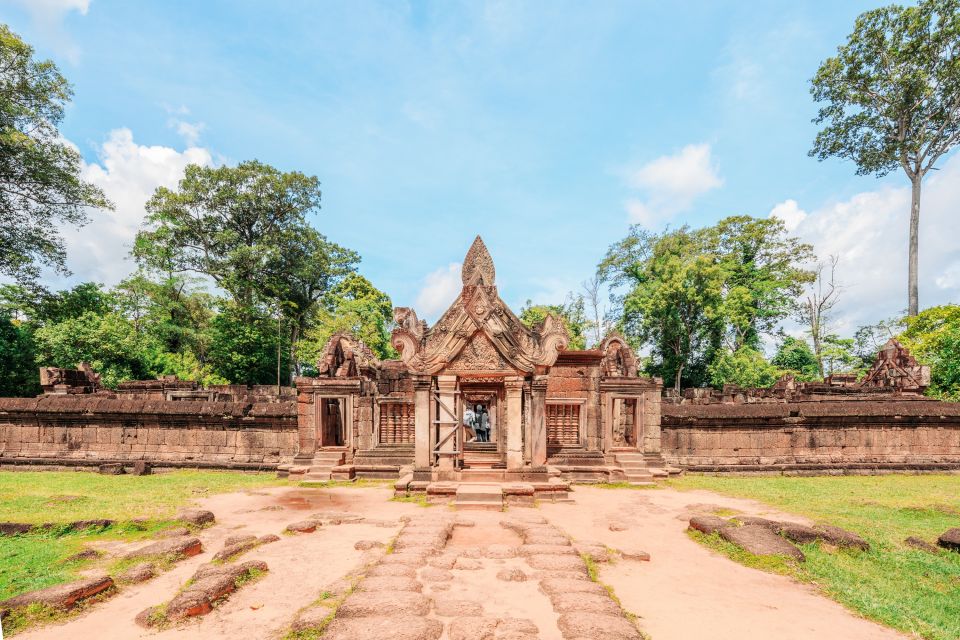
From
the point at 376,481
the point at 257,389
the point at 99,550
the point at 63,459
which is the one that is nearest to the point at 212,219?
the point at 257,389

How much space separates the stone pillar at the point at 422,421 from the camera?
28.3ft

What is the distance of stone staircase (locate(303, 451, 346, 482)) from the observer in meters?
10.4

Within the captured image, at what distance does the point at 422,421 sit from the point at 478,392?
3016mm

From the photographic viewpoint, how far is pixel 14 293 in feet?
79.2

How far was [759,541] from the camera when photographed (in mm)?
5344

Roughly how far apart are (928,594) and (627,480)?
610 cm

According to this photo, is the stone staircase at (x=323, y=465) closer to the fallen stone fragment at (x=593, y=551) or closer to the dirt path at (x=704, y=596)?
the dirt path at (x=704, y=596)

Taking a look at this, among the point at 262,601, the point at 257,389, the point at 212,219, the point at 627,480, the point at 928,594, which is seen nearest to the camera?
the point at 262,601

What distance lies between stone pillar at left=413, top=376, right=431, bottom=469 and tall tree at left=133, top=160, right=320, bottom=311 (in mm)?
28130

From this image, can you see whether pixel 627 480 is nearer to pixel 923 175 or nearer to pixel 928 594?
pixel 928 594

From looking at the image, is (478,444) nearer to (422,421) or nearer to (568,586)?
(422,421)

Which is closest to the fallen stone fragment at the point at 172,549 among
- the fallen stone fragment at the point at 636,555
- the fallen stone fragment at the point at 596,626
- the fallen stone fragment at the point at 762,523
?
the fallen stone fragment at the point at 596,626

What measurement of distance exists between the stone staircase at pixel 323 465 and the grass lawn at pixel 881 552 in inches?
329

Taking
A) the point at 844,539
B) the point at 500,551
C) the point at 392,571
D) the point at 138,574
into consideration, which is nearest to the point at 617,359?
the point at 844,539
